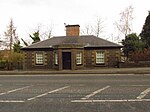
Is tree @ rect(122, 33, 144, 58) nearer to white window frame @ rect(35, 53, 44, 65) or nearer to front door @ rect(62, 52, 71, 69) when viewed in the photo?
front door @ rect(62, 52, 71, 69)

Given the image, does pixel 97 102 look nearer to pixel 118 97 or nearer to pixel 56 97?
pixel 118 97

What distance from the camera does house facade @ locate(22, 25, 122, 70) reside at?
32344 mm

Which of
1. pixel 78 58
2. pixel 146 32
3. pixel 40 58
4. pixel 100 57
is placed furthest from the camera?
pixel 146 32

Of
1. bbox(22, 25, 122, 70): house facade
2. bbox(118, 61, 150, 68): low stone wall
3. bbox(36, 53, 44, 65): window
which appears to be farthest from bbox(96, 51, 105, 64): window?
bbox(36, 53, 44, 65): window

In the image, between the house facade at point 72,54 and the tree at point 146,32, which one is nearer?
the house facade at point 72,54

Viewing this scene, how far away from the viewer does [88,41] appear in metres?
35.0

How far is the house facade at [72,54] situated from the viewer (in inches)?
1273

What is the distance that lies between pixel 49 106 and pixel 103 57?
2558 cm

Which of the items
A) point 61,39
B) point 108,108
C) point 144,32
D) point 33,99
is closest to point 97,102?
point 108,108

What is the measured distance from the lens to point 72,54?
105ft

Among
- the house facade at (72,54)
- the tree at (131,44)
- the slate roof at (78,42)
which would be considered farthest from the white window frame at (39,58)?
the tree at (131,44)

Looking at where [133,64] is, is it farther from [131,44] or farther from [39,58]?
[39,58]

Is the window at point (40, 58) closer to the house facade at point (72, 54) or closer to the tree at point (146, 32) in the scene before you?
the house facade at point (72, 54)

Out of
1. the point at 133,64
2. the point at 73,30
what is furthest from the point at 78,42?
the point at 133,64
